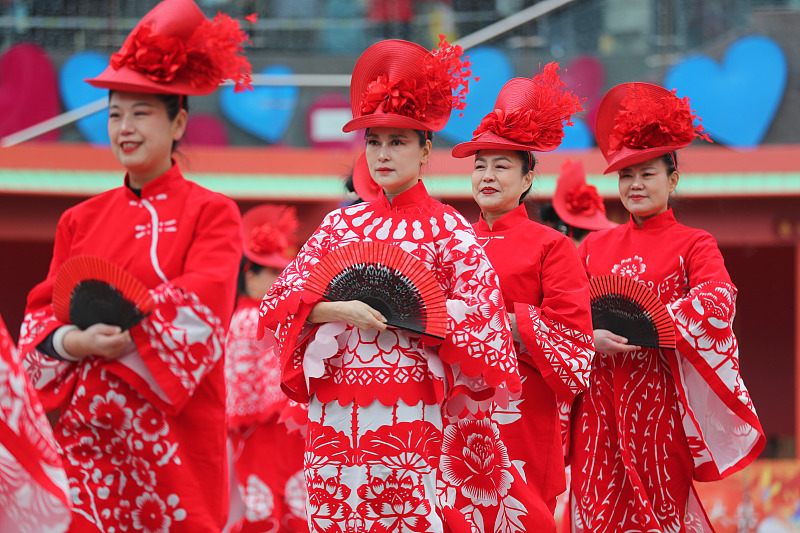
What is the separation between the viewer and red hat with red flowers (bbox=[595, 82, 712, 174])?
15.3 feet

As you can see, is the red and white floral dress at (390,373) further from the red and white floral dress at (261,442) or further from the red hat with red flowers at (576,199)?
the red and white floral dress at (261,442)

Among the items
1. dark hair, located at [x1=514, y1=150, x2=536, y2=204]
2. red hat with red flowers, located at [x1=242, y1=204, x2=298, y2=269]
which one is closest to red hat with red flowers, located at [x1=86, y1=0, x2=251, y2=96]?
dark hair, located at [x1=514, y1=150, x2=536, y2=204]

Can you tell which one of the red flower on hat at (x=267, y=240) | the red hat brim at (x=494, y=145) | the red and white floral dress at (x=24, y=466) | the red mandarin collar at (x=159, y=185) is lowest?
the red and white floral dress at (x=24, y=466)

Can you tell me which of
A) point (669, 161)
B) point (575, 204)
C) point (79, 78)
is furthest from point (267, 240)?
point (79, 78)

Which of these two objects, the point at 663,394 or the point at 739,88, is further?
the point at 739,88

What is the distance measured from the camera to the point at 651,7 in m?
10.6

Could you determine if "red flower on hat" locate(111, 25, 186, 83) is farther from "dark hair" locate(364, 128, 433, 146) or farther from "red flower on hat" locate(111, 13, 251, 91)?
A: "dark hair" locate(364, 128, 433, 146)

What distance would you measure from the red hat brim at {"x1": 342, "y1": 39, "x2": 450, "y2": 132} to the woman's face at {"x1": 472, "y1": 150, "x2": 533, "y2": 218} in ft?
2.43

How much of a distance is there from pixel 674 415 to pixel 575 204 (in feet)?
5.88

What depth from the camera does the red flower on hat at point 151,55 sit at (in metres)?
3.71

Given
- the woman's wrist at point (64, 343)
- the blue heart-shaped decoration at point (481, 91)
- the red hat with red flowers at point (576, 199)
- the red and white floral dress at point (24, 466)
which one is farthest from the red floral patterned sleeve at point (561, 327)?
the blue heart-shaped decoration at point (481, 91)

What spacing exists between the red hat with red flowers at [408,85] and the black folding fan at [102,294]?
910 millimetres

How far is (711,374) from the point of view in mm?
4492

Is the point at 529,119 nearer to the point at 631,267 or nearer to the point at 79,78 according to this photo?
the point at 631,267
